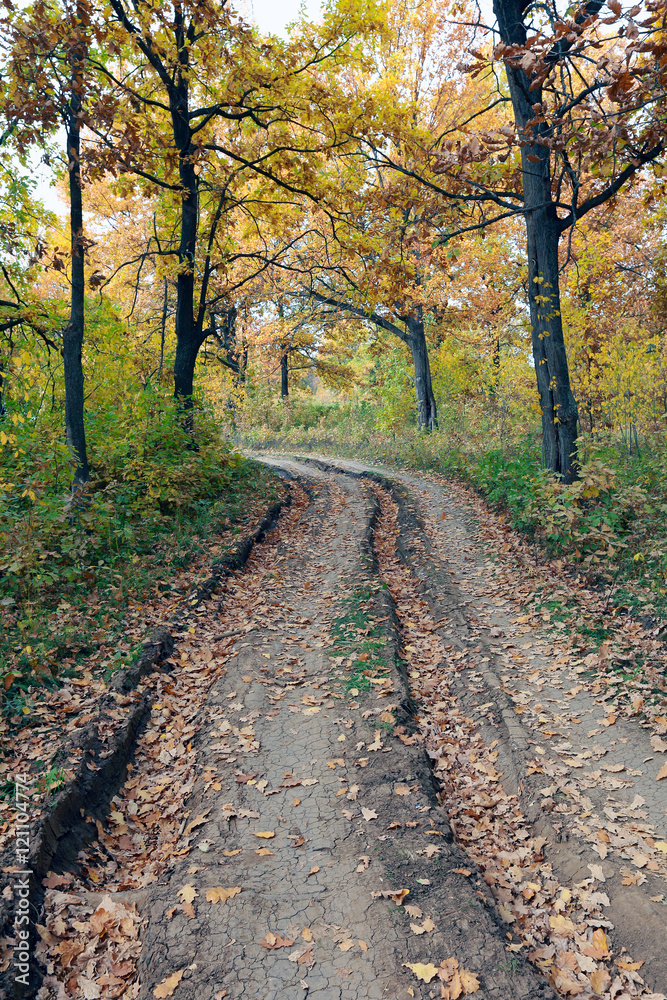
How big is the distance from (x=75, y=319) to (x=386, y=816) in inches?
308

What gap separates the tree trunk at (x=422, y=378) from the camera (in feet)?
74.0

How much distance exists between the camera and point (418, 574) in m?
9.74

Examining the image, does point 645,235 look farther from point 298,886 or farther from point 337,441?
point 298,886

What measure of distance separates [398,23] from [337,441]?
1635 cm

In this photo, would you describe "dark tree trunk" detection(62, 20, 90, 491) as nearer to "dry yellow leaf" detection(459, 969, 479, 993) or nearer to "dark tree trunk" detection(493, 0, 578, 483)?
"dark tree trunk" detection(493, 0, 578, 483)

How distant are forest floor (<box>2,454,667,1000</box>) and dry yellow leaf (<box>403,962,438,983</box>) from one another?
0.04 feet

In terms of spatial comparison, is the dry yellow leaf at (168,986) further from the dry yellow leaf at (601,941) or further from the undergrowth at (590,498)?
the undergrowth at (590,498)

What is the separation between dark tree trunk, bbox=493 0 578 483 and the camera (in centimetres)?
957

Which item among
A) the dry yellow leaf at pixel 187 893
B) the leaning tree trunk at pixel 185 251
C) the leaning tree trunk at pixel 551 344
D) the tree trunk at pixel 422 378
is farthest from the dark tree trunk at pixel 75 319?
the tree trunk at pixel 422 378

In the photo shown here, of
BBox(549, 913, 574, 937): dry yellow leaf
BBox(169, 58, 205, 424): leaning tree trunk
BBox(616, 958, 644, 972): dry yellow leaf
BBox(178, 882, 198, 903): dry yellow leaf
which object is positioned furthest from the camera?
BBox(169, 58, 205, 424): leaning tree trunk

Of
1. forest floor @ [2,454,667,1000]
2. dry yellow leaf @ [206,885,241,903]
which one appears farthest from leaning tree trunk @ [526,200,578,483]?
dry yellow leaf @ [206,885,241,903]

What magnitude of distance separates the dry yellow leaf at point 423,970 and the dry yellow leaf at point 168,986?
125cm

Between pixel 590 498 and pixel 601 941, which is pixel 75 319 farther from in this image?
pixel 601 941

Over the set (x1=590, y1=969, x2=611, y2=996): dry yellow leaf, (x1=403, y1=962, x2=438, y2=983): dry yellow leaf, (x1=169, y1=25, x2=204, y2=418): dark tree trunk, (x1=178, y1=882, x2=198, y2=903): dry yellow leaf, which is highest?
(x1=169, y1=25, x2=204, y2=418): dark tree trunk
